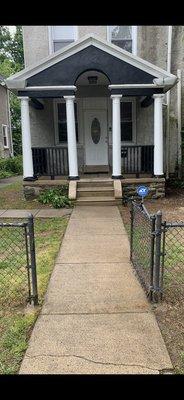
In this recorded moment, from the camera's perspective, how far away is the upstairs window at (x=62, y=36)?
1238 cm

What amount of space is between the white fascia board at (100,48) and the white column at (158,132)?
28.8 inches

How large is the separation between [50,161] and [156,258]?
909 cm

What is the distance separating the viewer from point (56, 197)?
1022 centimetres

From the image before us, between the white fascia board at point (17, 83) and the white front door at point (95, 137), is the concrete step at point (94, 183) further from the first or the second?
the white fascia board at point (17, 83)

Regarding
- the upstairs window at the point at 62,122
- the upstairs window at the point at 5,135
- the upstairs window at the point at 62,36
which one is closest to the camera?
the upstairs window at the point at 62,36

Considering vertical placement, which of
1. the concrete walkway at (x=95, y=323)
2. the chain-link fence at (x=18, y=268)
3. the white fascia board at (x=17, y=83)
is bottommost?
the concrete walkway at (x=95, y=323)

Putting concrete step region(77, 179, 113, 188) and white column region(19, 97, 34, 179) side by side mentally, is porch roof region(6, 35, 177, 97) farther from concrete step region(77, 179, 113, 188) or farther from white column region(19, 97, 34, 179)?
concrete step region(77, 179, 113, 188)

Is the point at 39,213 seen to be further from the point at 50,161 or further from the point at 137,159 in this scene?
the point at 137,159

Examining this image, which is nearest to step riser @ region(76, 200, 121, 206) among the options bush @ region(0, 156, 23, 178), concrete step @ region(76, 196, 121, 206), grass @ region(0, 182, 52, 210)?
concrete step @ region(76, 196, 121, 206)

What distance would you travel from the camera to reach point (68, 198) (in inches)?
403

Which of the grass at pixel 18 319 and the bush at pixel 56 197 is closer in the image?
the grass at pixel 18 319

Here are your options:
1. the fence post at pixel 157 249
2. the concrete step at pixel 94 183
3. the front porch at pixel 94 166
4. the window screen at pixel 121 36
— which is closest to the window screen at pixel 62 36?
the window screen at pixel 121 36

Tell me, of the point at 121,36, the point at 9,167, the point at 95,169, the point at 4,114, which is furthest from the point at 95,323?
the point at 4,114

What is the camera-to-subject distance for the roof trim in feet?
33.9
